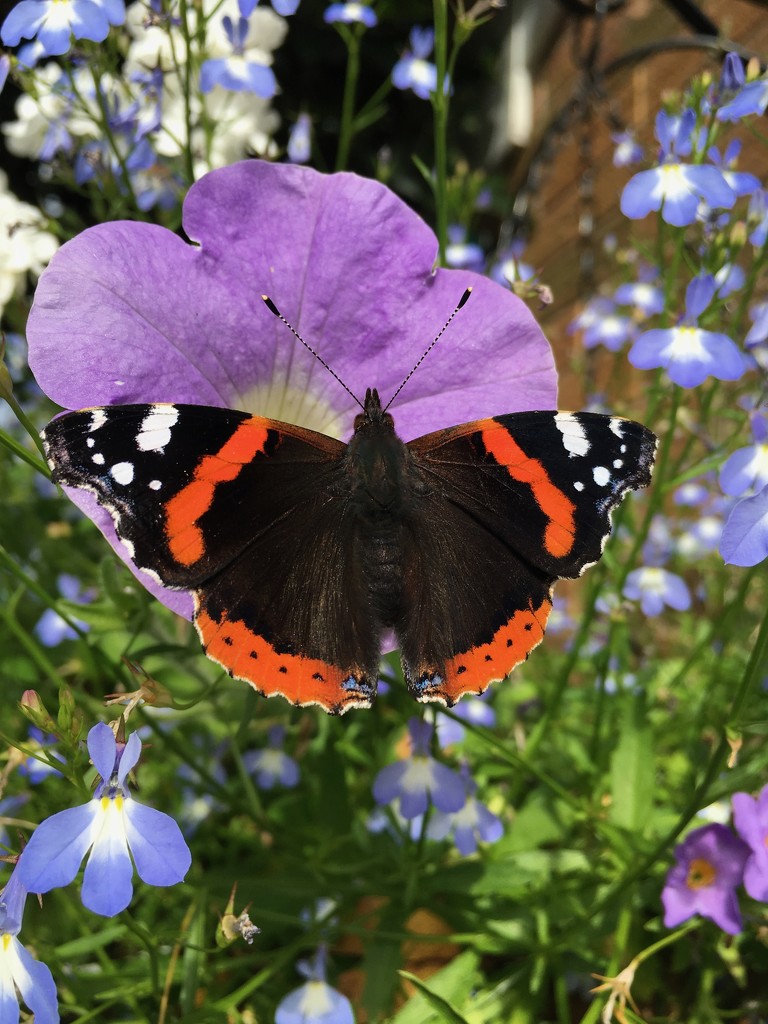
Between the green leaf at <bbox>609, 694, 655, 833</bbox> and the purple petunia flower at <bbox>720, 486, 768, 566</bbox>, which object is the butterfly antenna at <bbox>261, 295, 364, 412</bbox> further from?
the green leaf at <bbox>609, 694, 655, 833</bbox>

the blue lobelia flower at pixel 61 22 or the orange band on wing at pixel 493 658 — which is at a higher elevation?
the blue lobelia flower at pixel 61 22

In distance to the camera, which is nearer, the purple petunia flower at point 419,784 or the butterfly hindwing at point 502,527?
the butterfly hindwing at point 502,527

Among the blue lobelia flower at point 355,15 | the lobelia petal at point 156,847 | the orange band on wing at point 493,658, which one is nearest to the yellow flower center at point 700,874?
the orange band on wing at point 493,658

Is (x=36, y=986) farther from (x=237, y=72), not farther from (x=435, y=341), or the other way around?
(x=237, y=72)

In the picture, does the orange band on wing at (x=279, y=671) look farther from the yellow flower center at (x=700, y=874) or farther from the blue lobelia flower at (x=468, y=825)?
the yellow flower center at (x=700, y=874)

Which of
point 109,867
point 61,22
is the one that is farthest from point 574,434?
point 61,22

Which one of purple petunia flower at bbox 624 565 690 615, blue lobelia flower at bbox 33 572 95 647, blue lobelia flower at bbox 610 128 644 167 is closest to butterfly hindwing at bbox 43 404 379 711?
Answer: blue lobelia flower at bbox 33 572 95 647

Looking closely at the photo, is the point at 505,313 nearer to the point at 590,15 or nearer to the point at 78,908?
the point at 78,908
